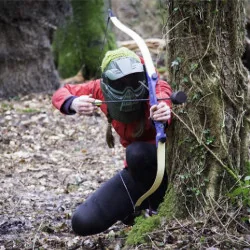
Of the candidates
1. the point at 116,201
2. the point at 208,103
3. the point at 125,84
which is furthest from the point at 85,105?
the point at 116,201

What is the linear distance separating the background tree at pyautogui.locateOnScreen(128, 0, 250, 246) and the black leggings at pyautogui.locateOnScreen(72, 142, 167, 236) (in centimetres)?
51

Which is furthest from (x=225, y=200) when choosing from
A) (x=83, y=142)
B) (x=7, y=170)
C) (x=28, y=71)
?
(x=28, y=71)

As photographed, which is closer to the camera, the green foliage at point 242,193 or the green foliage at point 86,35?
the green foliage at point 242,193

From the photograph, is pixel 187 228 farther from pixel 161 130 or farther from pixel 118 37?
pixel 118 37

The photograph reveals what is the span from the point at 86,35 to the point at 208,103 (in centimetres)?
971

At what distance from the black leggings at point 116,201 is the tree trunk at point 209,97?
531 millimetres

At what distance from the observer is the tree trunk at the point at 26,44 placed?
34.9ft

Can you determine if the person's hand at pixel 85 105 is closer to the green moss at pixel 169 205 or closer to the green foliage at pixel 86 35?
the green moss at pixel 169 205

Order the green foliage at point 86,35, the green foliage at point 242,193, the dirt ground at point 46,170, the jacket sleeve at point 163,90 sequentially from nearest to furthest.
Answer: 1. the green foliage at point 242,193
2. the jacket sleeve at point 163,90
3. the dirt ground at point 46,170
4. the green foliage at point 86,35

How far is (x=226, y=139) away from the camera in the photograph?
3619 millimetres

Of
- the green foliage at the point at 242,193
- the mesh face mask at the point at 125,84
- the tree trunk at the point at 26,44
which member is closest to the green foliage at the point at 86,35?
the tree trunk at the point at 26,44

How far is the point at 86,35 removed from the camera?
1306cm

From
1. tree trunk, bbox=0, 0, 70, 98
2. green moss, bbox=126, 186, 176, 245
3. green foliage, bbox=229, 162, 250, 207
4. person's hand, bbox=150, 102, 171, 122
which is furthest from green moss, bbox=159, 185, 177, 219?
tree trunk, bbox=0, 0, 70, 98

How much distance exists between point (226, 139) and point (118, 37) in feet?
52.5
